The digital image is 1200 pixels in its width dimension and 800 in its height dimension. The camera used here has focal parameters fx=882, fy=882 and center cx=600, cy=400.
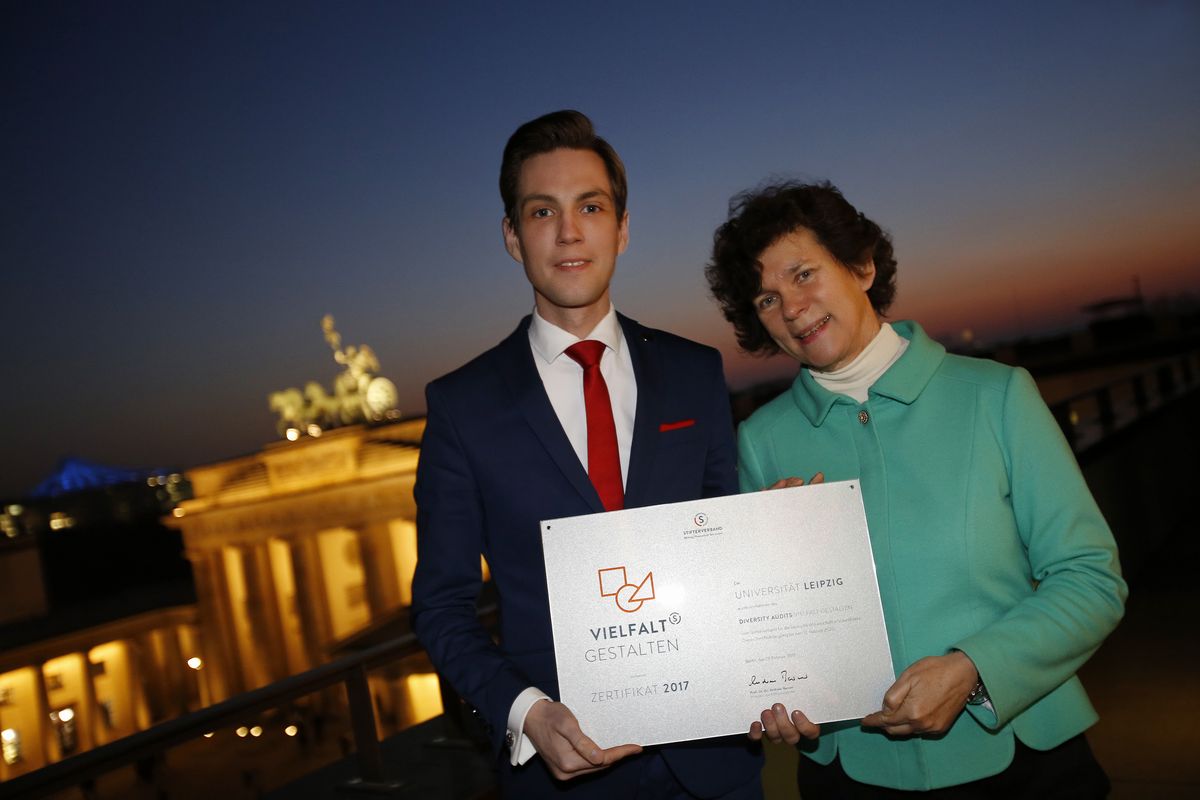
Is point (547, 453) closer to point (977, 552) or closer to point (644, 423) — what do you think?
point (644, 423)

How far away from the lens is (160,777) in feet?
11.4

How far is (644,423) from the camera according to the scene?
205cm

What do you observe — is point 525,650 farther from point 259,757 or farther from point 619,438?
point 259,757

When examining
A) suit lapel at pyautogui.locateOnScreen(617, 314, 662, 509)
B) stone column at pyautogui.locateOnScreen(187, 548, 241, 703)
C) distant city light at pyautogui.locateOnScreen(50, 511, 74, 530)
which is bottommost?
stone column at pyautogui.locateOnScreen(187, 548, 241, 703)

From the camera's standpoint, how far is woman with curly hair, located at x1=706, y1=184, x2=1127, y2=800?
176 centimetres

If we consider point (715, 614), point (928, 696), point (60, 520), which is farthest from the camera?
point (60, 520)

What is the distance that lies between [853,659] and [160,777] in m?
3.00

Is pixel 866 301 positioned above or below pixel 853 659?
above

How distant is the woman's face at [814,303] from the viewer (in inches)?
80.7

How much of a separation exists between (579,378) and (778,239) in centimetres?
58

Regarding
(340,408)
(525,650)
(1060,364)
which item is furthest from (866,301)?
(340,408)

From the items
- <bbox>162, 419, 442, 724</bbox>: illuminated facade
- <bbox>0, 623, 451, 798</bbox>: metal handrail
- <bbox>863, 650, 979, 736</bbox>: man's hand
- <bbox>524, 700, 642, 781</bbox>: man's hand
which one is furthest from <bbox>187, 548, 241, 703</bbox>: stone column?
<bbox>863, 650, 979, 736</bbox>: man's hand

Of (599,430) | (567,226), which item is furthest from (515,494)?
(567,226)

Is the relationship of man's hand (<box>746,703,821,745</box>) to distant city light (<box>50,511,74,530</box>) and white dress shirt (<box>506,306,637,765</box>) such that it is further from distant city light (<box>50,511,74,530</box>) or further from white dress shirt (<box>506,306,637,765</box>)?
distant city light (<box>50,511,74,530</box>)
